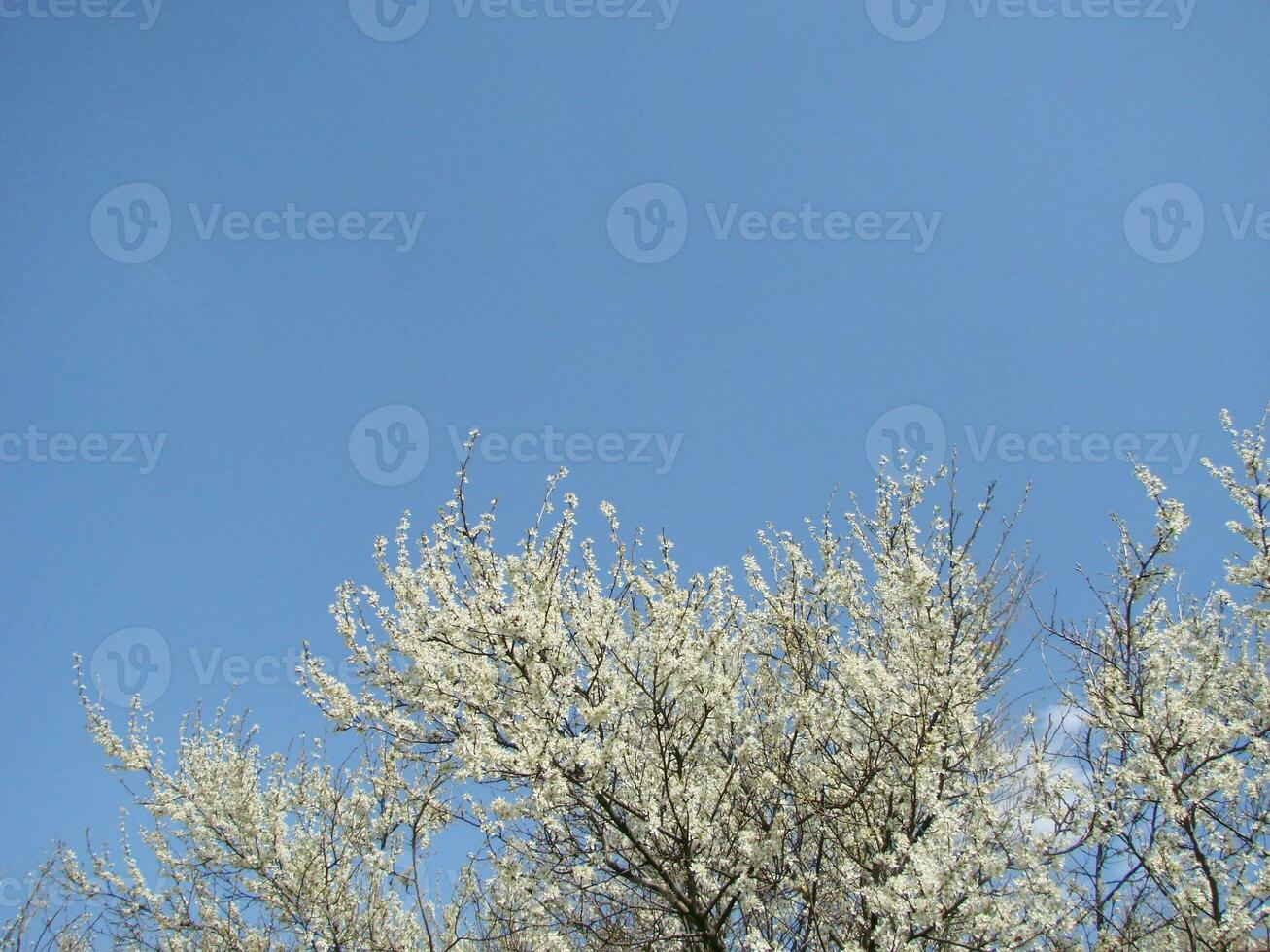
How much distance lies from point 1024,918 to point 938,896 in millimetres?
859

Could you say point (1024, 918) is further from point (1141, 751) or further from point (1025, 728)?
A: point (1025, 728)

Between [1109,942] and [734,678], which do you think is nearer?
[1109,942]

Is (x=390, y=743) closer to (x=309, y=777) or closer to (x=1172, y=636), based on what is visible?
(x=309, y=777)

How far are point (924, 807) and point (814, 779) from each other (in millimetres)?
754

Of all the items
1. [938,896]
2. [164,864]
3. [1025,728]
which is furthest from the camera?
[164,864]

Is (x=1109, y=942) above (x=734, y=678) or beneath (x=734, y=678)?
beneath

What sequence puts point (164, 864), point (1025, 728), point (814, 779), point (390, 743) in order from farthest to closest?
point (164, 864)
point (1025, 728)
point (390, 743)
point (814, 779)

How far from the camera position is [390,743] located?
18.9 ft

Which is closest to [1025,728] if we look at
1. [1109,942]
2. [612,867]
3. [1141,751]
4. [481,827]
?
[1141,751]

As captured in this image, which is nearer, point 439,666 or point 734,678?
point 439,666

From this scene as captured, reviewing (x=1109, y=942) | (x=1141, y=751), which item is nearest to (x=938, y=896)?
(x=1109, y=942)

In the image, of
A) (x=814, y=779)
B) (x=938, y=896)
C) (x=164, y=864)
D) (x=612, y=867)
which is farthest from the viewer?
(x=164, y=864)

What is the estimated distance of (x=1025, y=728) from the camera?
21.6ft

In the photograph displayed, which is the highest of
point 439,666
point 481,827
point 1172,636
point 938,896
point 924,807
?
point 439,666
